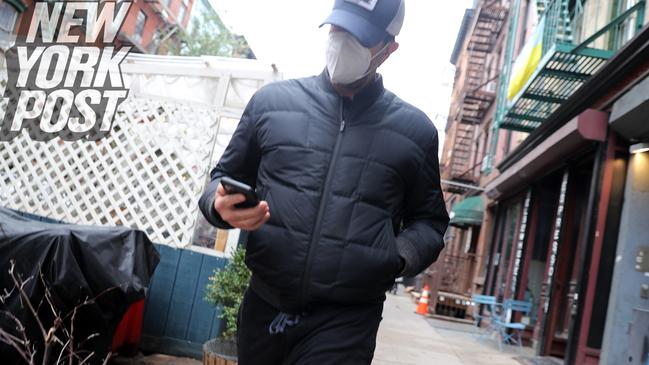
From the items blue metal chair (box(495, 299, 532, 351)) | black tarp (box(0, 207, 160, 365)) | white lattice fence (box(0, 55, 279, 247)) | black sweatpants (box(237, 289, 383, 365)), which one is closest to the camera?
black sweatpants (box(237, 289, 383, 365))

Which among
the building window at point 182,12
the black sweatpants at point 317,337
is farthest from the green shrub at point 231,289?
the building window at point 182,12

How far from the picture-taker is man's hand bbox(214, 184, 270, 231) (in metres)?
1.60

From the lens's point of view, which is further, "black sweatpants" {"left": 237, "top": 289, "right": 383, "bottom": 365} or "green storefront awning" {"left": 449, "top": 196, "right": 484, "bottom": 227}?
"green storefront awning" {"left": 449, "top": 196, "right": 484, "bottom": 227}

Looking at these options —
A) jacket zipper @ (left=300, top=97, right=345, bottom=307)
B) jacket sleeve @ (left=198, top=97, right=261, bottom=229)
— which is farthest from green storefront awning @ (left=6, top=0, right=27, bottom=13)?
jacket zipper @ (left=300, top=97, right=345, bottom=307)

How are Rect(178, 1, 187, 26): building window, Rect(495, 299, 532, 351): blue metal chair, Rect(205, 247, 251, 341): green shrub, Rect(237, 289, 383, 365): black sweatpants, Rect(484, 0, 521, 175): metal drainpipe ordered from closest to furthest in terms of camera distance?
1. Rect(237, 289, 383, 365): black sweatpants
2. Rect(205, 247, 251, 341): green shrub
3. Rect(495, 299, 532, 351): blue metal chair
4. Rect(484, 0, 521, 175): metal drainpipe
5. Rect(178, 1, 187, 26): building window

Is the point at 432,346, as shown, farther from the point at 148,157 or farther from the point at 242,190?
the point at 242,190

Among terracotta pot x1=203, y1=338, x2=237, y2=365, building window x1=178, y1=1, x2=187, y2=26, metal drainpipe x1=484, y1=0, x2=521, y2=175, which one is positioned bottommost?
terracotta pot x1=203, y1=338, x2=237, y2=365

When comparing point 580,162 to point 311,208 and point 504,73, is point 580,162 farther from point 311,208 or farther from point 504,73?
point 311,208

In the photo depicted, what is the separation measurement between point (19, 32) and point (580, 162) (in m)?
18.9

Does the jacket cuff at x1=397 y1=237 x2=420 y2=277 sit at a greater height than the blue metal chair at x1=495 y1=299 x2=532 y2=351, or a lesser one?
greater

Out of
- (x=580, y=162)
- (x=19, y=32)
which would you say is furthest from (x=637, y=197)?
(x=19, y=32)

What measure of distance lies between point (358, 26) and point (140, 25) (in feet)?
104

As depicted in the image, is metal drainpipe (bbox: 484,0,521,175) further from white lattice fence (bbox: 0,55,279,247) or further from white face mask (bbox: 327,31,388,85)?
white face mask (bbox: 327,31,388,85)

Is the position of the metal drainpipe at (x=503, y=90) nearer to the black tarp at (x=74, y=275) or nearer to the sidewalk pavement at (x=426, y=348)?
the sidewalk pavement at (x=426, y=348)
